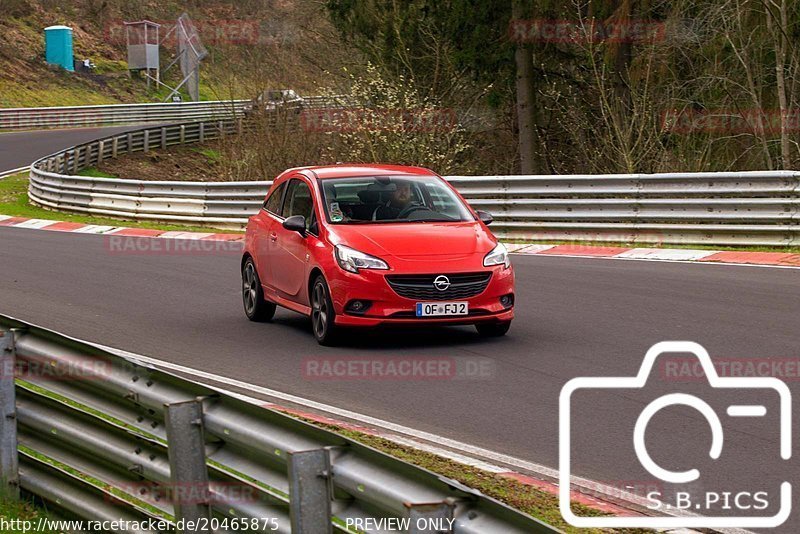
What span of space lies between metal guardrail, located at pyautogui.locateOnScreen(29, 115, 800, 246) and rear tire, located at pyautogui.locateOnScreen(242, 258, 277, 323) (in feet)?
24.8

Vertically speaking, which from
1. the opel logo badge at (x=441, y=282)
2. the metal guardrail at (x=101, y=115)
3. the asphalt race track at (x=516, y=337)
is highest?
the metal guardrail at (x=101, y=115)

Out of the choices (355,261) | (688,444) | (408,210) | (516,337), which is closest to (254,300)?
(408,210)

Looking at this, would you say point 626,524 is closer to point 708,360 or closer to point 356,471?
point 356,471

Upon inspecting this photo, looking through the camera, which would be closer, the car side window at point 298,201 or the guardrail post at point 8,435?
the guardrail post at point 8,435

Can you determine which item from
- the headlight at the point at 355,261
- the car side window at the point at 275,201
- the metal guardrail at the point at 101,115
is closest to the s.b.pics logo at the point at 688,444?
the headlight at the point at 355,261

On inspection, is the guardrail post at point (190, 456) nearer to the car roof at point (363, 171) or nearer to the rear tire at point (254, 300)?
the car roof at point (363, 171)

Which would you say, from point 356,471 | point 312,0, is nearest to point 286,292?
point 356,471

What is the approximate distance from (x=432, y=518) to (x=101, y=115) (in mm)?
64527

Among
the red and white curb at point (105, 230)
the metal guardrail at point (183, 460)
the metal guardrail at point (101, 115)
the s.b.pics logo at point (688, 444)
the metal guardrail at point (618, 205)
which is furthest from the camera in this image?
the metal guardrail at point (101, 115)

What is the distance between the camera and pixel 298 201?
43.7 ft

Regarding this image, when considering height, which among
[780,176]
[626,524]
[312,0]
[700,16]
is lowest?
[626,524]

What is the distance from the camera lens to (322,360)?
1133cm

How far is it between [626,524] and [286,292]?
23.4 feet

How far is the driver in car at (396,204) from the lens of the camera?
12.6 meters
